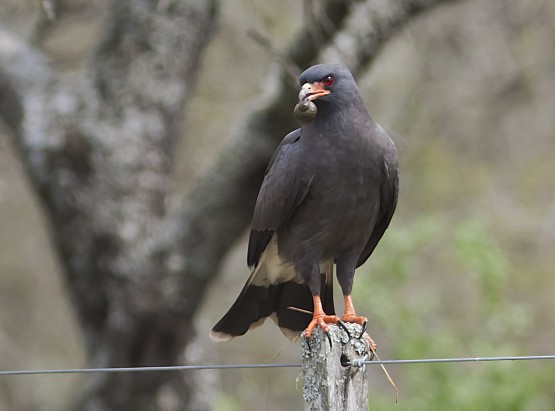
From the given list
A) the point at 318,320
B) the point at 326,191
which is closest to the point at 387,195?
the point at 326,191

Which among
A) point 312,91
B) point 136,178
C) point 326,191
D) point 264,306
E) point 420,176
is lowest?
point 264,306

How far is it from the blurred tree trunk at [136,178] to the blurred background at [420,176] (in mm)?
1227

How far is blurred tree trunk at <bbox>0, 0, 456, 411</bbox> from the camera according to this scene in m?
6.22

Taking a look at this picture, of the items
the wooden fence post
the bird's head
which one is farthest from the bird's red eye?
the wooden fence post

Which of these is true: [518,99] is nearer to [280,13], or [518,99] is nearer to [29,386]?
[280,13]

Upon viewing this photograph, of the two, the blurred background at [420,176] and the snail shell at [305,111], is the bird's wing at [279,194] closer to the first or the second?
the snail shell at [305,111]

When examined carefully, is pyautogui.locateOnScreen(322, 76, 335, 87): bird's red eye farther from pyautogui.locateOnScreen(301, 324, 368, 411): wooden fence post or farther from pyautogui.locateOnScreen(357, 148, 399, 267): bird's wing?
pyautogui.locateOnScreen(301, 324, 368, 411): wooden fence post

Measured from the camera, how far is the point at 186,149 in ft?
31.0

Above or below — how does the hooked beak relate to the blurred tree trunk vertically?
below

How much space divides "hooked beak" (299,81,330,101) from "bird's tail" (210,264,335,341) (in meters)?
0.82

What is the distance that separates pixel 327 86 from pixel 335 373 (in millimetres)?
1338

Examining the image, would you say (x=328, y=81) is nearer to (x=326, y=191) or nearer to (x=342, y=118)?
(x=342, y=118)

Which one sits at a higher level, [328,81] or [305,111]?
[328,81]

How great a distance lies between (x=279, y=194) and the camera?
13.0 feet
